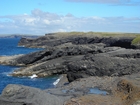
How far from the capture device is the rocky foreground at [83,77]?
2273cm

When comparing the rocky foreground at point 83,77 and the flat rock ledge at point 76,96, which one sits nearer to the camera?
the flat rock ledge at point 76,96

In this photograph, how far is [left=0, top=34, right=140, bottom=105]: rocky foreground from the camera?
895 inches

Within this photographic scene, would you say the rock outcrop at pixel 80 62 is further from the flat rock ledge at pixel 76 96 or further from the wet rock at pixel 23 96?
the wet rock at pixel 23 96

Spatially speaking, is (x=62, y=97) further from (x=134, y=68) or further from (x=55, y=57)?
(x=55, y=57)

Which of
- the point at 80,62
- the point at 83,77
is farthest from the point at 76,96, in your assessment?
the point at 80,62

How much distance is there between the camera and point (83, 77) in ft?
142

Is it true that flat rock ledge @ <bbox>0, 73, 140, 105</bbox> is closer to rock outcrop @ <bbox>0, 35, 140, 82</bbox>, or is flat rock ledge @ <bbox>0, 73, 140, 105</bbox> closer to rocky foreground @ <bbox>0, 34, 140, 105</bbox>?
rocky foreground @ <bbox>0, 34, 140, 105</bbox>

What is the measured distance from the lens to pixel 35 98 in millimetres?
22375

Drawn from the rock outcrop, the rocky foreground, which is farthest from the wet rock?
the rock outcrop

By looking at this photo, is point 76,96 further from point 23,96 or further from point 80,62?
point 80,62

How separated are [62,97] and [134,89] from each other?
697 centimetres

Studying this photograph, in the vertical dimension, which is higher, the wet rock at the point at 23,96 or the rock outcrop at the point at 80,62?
the wet rock at the point at 23,96

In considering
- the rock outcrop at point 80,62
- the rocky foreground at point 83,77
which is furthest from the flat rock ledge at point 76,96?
the rock outcrop at point 80,62

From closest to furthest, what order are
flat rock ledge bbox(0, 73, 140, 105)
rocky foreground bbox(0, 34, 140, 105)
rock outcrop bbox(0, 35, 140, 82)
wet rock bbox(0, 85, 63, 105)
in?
wet rock bbox(0, 85, 63, 105), flat rock ledge bbox(0, 73, 140, 105), rocky foreground bbox(0, 34, 140, 105), rock outcrop bbox(0, 35, 140, 82)
